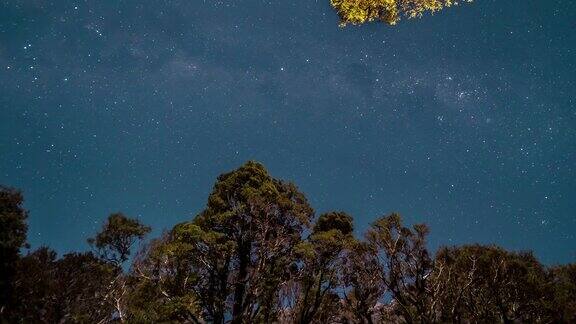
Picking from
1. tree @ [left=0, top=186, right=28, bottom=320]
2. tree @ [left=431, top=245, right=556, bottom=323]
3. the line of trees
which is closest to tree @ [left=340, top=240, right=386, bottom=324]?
the line of trees

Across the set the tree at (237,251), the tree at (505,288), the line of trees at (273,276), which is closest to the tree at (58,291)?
the line of trees at (273,276)

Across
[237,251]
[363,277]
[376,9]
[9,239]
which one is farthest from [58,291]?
[376,9]

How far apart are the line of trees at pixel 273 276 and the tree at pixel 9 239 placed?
65mm

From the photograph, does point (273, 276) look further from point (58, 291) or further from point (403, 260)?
point (58, 291)

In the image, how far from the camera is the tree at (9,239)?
79.2ft

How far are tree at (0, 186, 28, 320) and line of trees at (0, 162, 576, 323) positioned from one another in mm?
65

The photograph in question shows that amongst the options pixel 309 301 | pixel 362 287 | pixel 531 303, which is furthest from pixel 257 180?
pixel 531 303

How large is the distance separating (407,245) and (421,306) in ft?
12.2

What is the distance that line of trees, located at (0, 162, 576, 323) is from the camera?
1920 centimetres

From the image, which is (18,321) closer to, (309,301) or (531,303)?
(309,301)

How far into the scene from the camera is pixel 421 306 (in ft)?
61.7

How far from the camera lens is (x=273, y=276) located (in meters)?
20.0

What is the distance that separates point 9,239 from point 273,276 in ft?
58.7

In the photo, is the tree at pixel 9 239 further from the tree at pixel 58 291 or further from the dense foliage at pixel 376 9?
the dense foliage at pixel 376 9
